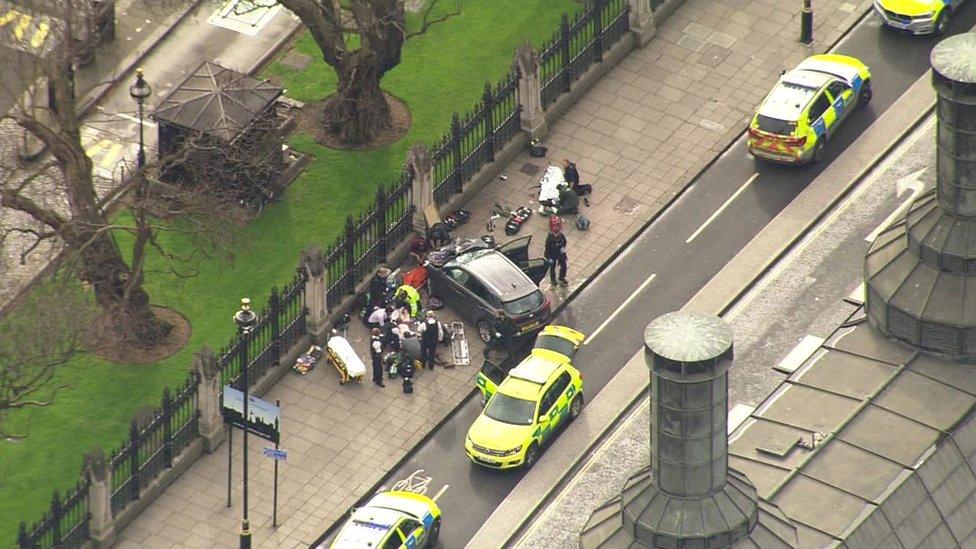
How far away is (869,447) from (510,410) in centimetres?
3014

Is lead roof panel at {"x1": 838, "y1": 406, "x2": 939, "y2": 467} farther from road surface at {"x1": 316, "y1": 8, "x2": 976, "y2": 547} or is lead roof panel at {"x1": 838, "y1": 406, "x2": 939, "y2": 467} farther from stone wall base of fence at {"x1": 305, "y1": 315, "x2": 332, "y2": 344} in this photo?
stone wall base of fence at {"x1": 305, "y1": 315, "x2": 332, "y2": 344}

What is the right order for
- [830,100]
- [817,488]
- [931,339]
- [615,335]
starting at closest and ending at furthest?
[817,488] < [931,339] < [615,335] < [830,100]

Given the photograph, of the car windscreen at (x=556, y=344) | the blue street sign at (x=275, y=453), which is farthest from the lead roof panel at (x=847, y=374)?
the car windscreen at (x=556, y=344)

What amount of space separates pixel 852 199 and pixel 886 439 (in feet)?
125

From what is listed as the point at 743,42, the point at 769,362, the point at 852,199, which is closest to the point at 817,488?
the point at 769,362

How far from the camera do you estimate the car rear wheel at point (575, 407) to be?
66375mm

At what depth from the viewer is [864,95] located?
250 ft

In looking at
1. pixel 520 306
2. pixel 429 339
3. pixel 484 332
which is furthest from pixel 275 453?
pixel 520 306

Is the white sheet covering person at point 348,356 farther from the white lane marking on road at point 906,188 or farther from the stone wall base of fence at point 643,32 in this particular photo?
the stone wall base of fence at point 643,32

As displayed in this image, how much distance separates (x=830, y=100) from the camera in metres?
74.5

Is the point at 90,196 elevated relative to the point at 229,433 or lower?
elevated

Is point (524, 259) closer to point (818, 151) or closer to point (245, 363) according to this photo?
point (818, 151)

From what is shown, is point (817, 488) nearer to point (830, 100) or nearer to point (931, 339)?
point (931, 339)

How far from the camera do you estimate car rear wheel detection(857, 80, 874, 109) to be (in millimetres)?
75875
